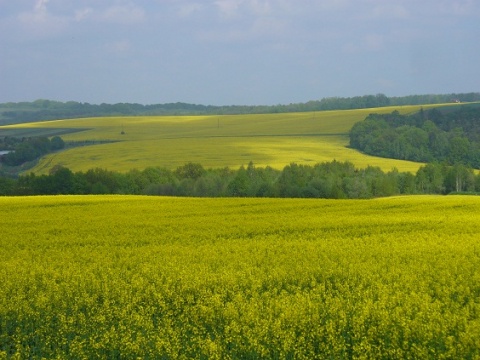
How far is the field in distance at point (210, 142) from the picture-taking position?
290 ft

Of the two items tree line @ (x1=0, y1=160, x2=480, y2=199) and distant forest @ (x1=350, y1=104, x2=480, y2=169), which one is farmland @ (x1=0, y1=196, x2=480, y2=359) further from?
distant forest @ (x1=350, y1=104, x2=480, y2=169)

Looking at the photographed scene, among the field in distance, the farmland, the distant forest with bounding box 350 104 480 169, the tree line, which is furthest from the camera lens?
the distant forest with bounding box 350 104 480 169

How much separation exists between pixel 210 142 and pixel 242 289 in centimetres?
9621

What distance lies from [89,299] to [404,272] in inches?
302

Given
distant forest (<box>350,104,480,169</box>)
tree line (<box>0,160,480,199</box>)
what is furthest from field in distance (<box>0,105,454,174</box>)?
tree line (<box>0,160,480,199</box>)

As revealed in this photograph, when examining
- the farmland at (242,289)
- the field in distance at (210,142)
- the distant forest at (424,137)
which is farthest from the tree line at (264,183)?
the farmland at (242,289)

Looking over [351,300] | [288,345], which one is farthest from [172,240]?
[288,345]

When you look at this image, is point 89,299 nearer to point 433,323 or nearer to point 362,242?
point 433,323

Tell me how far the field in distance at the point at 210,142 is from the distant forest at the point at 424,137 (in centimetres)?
432

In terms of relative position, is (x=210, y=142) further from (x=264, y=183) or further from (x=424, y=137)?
(x=264, y=183)

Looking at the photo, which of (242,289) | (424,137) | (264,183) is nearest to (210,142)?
(424,137)

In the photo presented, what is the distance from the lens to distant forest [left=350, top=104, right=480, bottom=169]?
9312 cm

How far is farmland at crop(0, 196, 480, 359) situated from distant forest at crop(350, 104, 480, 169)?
68.9 meters

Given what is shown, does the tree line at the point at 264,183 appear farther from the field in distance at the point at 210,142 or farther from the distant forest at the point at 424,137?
the distant forest at the point at 424,137
